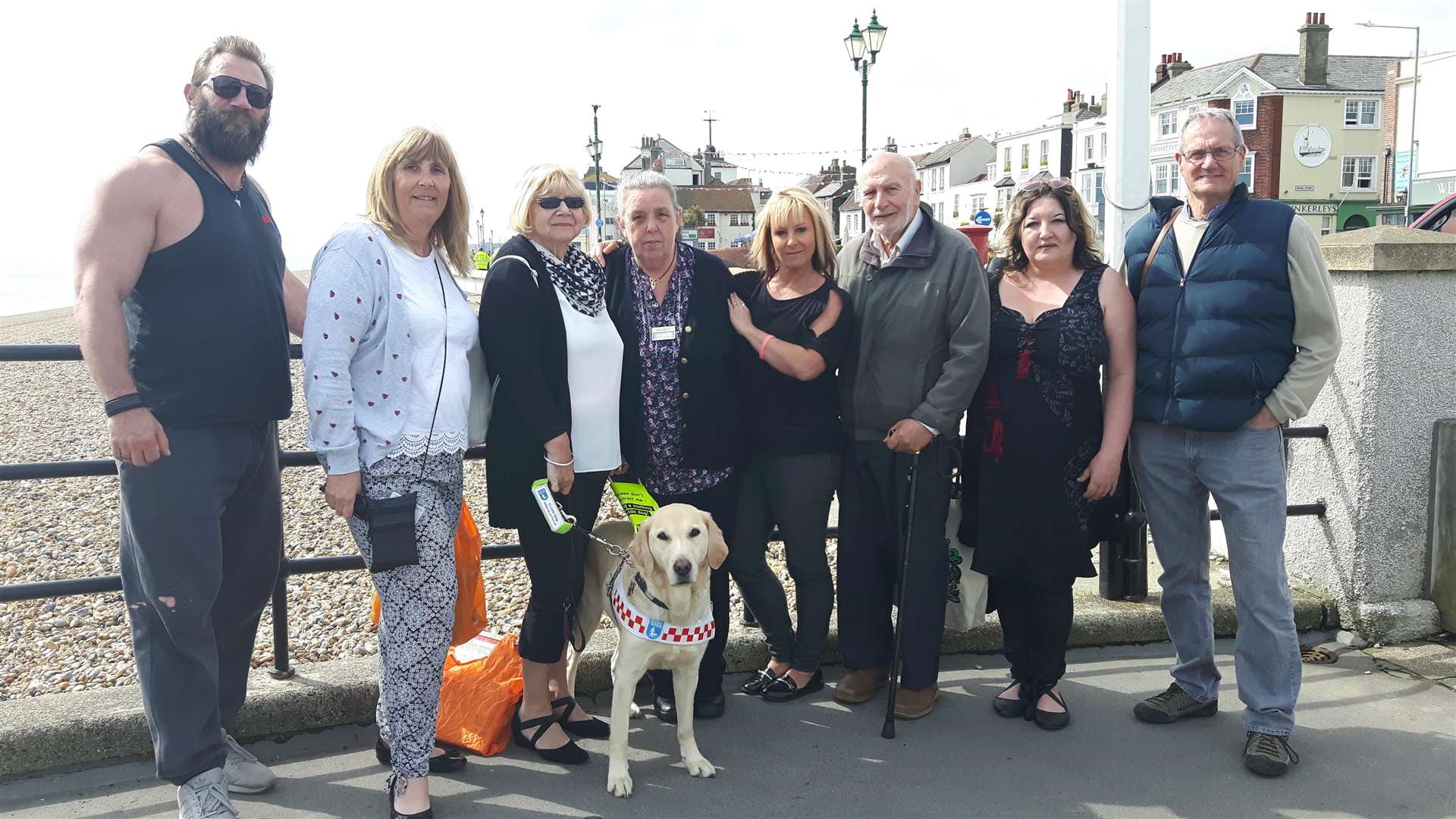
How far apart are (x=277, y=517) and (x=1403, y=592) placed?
4947 millimetres

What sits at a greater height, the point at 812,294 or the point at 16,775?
the point at 812,294

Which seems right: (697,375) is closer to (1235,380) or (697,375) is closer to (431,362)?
(431,362)

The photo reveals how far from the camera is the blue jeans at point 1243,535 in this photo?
366cm

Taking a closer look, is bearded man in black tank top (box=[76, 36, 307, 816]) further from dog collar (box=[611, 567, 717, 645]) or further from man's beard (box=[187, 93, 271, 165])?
dog collar (box=[611, 567, 717, 645])

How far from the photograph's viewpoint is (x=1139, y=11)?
5.34 metres

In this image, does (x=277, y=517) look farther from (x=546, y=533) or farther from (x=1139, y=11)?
(x=1139, y=11)

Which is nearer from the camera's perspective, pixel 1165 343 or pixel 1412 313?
pixel 1165 343

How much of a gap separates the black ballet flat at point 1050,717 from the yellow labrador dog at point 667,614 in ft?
4.43

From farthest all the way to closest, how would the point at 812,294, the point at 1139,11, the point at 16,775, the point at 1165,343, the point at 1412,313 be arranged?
1. the point at 1139,11
2. the point at 1412,313
3. the point at 812,294
4. the point at 1165,343
5. the point at 16,775

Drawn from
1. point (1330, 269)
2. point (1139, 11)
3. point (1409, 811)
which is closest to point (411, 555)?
point (1409, 811)

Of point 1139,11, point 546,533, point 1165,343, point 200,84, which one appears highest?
point 1139,11

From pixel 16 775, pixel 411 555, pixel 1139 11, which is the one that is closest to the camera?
pixel 411 555

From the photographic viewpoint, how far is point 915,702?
4039 millimetres

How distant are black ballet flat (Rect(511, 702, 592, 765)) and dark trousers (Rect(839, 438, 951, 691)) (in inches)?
48.0
